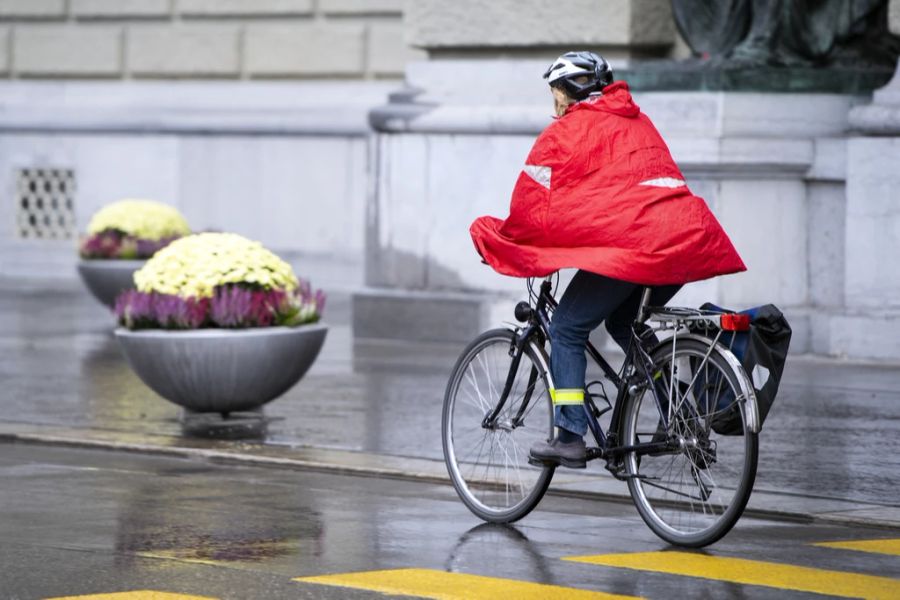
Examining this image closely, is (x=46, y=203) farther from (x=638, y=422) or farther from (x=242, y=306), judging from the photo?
(x=638, y=422)

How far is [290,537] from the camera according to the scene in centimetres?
728

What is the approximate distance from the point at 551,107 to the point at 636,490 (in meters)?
7.96

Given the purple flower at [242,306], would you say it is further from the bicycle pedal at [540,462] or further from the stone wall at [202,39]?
the stone wall at [202,39]

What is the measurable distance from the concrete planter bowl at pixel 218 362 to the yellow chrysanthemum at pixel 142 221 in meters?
5.72

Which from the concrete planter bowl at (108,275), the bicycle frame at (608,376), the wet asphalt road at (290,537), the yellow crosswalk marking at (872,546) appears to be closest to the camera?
the wet asphalt road at (290,537)

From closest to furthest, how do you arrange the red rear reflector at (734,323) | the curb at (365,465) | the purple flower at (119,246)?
the red rear reflector at (734,323) < the curb at (365,465) < the purple flower at (119,246)

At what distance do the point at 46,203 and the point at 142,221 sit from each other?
6.58m

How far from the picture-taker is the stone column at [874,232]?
1369 centimetres

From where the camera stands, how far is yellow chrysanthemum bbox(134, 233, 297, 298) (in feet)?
34.8

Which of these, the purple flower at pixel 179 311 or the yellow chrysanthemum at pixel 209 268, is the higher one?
the yellow chrysanthemum at pixel 209 268

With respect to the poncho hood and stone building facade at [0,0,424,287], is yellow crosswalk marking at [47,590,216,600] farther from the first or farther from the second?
stone building facade at [0,0,424,287]

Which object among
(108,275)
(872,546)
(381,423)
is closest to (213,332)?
(381,423)

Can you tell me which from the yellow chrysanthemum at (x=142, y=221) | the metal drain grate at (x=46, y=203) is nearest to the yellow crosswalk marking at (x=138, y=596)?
the yellow chrysanthemum at (x=142, y=221)

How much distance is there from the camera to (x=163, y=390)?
35.1ft
